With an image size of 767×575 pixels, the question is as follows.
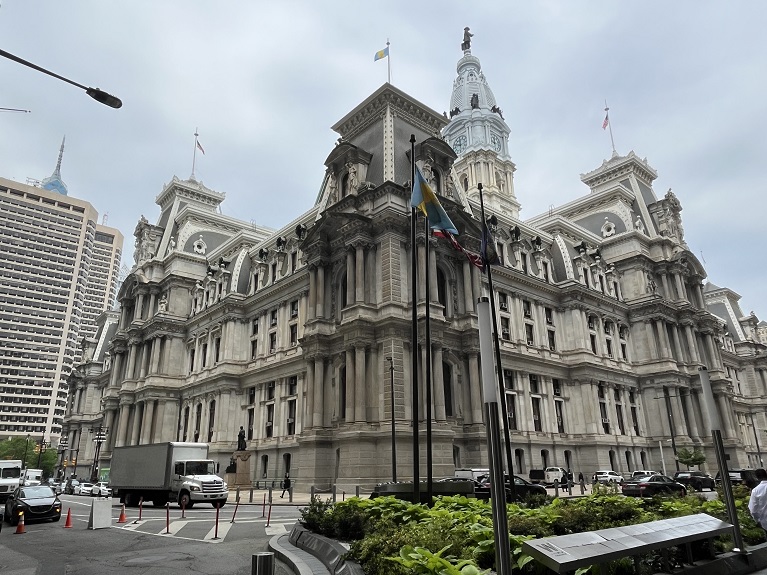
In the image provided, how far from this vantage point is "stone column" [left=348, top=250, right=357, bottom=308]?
132 feet

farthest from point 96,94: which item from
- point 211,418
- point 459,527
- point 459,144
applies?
point 459,144

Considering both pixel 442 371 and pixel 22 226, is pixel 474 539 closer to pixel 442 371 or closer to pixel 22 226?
pixel 442 371

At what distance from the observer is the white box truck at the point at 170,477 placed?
92.0ft

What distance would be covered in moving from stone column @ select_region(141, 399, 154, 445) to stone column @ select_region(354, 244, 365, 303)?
3282 cm

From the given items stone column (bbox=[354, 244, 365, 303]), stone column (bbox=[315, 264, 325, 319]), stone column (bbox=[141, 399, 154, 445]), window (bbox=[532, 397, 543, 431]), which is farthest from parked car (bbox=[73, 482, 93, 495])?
window (bbox=[532, 397, 543, 431])

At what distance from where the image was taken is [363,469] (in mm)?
34844

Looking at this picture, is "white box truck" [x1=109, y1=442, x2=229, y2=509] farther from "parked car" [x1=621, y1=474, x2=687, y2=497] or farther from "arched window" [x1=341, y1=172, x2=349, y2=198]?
"arched window" [x1=341, y1=172, x2=349, y2=198]

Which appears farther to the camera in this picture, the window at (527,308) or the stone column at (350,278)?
the window at (527,308)

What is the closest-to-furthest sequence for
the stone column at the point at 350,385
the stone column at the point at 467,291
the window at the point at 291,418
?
1. the stone column at the point at 350,385
2. the stone column at the point at 467,291
3. the window at the point at 291,418

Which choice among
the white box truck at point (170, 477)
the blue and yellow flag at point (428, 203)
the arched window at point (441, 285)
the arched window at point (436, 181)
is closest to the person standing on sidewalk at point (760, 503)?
the blue and yellow flag at point (428, 203)

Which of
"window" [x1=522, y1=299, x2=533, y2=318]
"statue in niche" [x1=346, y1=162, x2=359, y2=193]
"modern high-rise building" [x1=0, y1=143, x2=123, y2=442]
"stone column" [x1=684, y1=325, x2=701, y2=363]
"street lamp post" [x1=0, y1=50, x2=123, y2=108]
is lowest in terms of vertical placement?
"street lamp post" [x1=0, y1=50, x2=123, y2=108]

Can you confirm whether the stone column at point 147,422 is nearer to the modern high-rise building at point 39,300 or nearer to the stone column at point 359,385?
the stone column at point 359,385

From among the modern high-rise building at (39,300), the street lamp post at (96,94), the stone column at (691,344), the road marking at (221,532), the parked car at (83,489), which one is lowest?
the road marking at (221,532)

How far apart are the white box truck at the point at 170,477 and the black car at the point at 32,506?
19.1 feet
